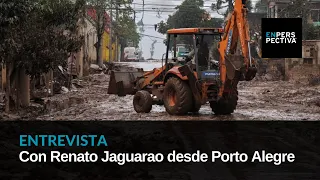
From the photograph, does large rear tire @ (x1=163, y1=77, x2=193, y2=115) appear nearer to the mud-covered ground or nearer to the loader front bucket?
the mud-covered ground

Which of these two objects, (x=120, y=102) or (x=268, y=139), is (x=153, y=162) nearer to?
(x=268, y=139)

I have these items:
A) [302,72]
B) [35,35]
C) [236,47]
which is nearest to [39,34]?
[35,35]

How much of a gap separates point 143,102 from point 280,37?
638 cm

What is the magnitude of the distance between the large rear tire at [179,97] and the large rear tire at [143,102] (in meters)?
0.90

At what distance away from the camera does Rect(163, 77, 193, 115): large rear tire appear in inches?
595

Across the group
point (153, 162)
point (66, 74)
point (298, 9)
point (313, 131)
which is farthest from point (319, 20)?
point (153, 162)

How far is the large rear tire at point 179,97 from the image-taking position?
15.1m

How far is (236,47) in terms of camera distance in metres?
14.7

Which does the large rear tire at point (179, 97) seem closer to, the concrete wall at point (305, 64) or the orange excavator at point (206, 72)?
the orange excavator at point (206, 72)

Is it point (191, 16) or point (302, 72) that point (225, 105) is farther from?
point (191, 16)

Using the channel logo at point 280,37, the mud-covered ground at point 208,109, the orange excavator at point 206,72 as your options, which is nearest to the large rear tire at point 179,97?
the orange excavator at point 206,72

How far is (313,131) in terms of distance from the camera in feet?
41.2

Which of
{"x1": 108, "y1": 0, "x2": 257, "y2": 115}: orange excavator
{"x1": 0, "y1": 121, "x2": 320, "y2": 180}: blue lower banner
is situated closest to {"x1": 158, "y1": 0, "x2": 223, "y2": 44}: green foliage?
{"x1": 108, "y1": 0, "x2": 257, "y2": 115}: orange excavator

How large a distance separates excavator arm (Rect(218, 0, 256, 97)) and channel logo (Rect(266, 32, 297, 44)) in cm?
499
